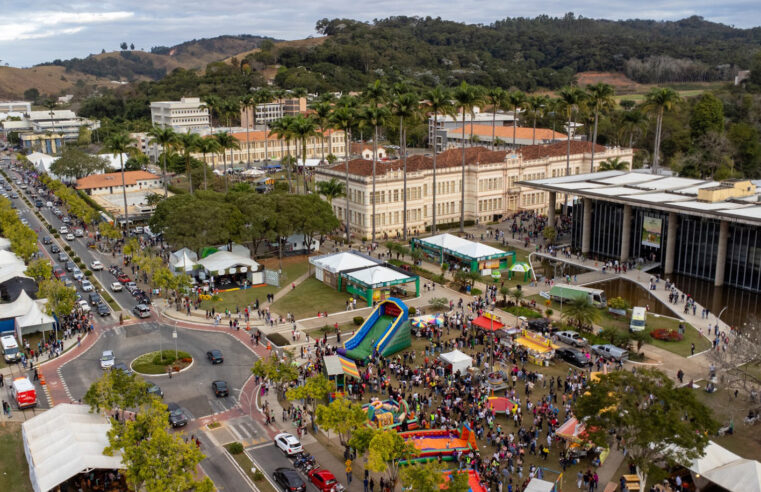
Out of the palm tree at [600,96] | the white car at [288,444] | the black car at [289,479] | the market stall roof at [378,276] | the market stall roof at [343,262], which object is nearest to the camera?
the black car at [289,479]

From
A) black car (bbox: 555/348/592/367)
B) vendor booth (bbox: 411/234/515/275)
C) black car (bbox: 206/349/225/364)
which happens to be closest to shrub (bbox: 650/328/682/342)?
black car (bbox: 555/348/592/367)

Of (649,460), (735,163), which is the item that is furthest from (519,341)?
(735,163)

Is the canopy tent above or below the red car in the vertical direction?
above

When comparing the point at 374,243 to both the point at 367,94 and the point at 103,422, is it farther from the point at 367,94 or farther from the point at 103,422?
the point at 103,422

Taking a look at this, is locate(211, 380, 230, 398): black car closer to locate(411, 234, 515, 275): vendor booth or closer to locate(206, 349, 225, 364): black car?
locate(206, 349, 225, 364): black car

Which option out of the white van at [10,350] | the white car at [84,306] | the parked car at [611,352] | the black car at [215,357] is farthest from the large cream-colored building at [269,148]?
the parked car at [611,352]

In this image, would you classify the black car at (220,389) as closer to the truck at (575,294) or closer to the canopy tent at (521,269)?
→ the truck at (575,294)

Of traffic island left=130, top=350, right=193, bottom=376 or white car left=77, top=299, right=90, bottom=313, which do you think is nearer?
traffic island left=130, top=350, right=193, bottom=376
